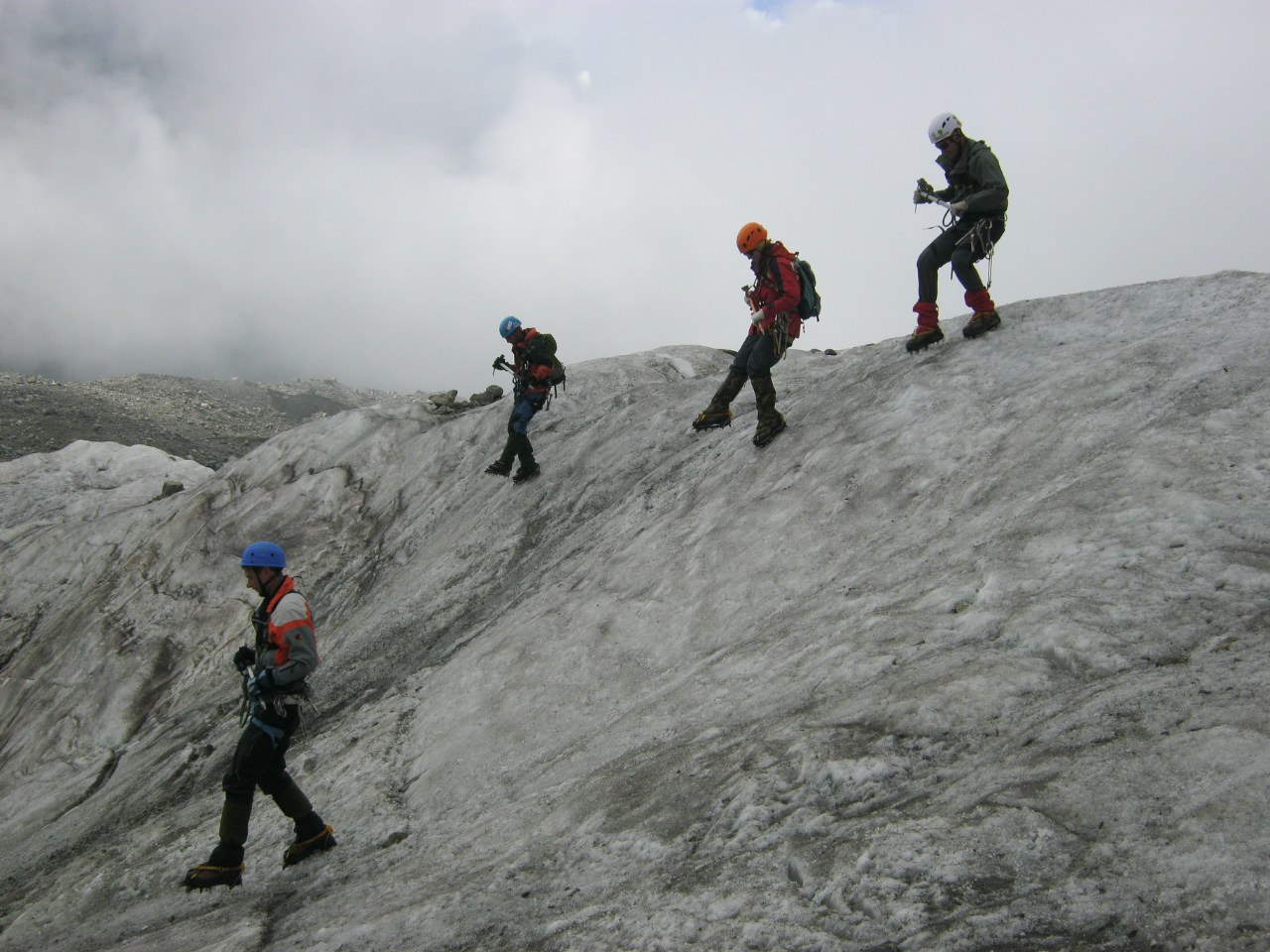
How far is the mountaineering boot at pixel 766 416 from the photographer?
1162cm

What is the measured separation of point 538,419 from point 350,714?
8.60m

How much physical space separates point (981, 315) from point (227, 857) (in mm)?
10522

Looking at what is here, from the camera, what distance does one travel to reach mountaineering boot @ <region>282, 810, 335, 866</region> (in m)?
7.85

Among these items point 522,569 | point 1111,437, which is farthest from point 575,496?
point 1111,437

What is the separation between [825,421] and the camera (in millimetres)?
11344

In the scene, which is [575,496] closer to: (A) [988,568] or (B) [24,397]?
(A) [988,568]

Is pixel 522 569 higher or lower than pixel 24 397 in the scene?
lower

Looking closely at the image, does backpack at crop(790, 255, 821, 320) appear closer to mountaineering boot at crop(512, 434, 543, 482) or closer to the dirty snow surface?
the dirty snow surface

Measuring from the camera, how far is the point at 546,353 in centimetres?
1450

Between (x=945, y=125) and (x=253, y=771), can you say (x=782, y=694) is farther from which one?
(x=945, y=125)

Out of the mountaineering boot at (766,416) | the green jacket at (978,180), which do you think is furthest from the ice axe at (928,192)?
the mountaineering boot at (766,416)

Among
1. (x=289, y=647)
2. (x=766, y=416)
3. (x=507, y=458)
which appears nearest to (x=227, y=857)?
(x=289, y=647)

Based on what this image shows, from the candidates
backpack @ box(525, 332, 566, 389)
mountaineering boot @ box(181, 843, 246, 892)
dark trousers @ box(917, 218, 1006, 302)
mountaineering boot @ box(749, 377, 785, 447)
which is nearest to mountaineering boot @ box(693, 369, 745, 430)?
mountaineering boot @ box(749, 377, 785, 447)

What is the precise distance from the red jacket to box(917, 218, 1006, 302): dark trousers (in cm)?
164
